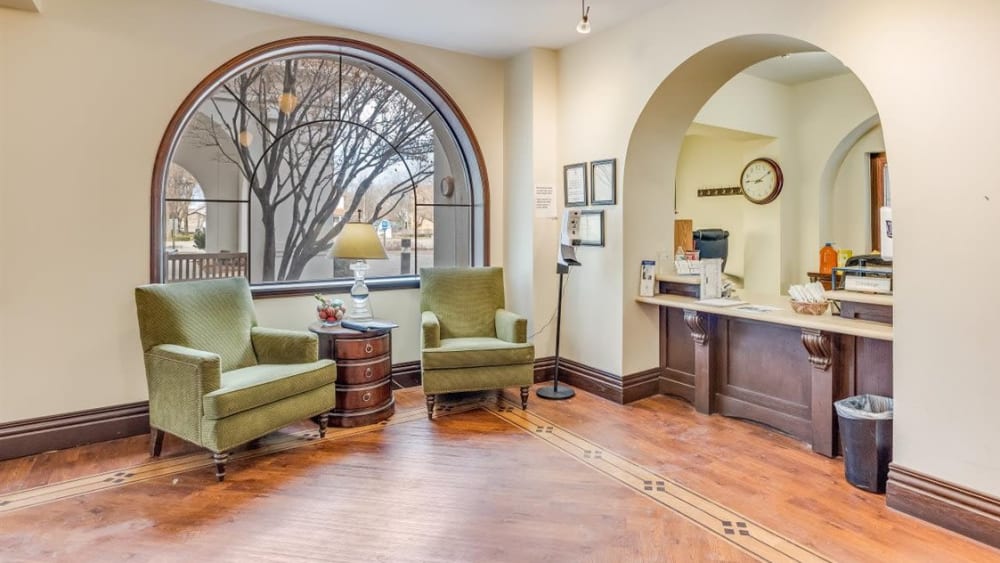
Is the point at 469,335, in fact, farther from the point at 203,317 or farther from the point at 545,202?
the point at 203,317

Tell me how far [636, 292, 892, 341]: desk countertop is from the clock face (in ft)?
6.69

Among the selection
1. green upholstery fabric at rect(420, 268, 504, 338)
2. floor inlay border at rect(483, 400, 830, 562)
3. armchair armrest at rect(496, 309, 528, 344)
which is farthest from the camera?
green upholstery fabric at rect(420, 268, 504, 338)

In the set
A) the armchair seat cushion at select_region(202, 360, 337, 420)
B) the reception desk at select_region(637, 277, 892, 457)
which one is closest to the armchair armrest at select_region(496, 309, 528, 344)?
the reception desk at select_region(637, 277, 892, 457)

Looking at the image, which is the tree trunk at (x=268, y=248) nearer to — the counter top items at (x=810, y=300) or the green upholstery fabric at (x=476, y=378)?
the green upholstery fabric at (x=476, y=378)

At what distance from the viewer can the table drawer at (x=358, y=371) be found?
3475 millimetres

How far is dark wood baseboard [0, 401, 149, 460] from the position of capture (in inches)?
118

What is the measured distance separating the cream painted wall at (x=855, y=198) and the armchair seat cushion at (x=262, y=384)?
5.28 metres

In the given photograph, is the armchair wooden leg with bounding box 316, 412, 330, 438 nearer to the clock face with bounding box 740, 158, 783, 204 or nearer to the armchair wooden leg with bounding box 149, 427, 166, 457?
the armchair wooden leg with bounding box 149, 427, 166, 457

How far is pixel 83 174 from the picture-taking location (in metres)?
3.13

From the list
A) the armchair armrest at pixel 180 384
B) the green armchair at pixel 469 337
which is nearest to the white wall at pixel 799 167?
the green armchair at pixel 469 337

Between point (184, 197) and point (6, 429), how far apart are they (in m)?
1.64

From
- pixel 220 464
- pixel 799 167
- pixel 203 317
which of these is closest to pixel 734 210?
pixel 799 167

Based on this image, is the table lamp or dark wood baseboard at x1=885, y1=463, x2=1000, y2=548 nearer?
dark wood baseboard at x1=885, y1=463, x2=1000, y2=548

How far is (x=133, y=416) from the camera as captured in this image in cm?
335
